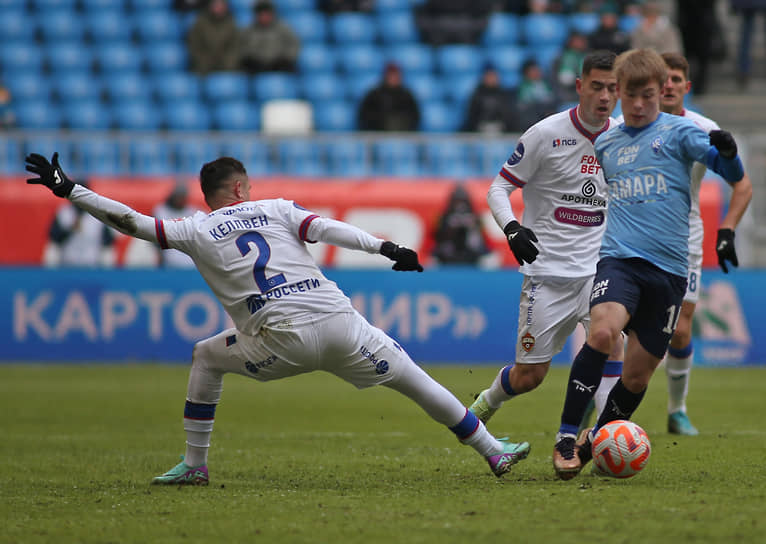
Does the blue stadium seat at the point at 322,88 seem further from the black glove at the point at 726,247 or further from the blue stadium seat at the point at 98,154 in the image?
the black glove at the point at 726,247

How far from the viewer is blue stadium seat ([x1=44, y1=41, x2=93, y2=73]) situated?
2005 cm

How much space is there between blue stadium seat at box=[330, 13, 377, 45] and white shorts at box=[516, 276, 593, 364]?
13840mm

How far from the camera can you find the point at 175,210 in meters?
16.1

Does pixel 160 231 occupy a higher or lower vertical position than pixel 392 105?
lower

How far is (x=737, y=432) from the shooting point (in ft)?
28.9

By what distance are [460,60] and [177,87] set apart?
473 centimetres

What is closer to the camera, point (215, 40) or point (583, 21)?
point (215, 40)

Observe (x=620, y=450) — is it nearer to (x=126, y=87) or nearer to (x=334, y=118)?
(x=334, y=118)

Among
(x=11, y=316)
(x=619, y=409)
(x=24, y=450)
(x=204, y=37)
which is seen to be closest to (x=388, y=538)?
(x=619, y=409)

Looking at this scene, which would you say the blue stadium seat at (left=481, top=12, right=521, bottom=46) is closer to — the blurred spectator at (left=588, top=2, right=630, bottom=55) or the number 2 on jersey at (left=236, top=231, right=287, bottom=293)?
the blurred spectator at (left=588, top=2, right=630, bottom=55)

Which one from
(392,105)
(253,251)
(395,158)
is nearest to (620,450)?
(253,251)

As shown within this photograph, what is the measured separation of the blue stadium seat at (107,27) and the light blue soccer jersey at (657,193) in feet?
51.5

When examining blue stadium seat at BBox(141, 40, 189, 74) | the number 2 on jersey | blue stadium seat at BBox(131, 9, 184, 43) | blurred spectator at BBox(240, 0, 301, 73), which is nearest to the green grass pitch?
the number 2 on jersey

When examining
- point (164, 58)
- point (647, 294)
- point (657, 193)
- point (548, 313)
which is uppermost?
point (164, 58)
